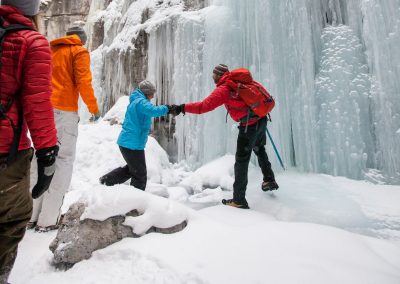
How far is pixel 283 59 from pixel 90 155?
12.7 feet

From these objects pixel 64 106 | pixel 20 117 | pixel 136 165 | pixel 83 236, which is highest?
pixel 64 106

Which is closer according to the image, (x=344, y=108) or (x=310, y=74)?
(x=344, y=108)

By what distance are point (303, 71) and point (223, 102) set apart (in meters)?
2.78

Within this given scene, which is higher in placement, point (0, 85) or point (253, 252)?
point (0, 85)

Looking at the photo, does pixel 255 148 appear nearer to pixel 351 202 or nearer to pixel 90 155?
pixel 351 202

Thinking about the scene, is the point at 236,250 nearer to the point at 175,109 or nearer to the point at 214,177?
the point at 175,109

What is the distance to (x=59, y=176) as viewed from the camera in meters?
2.85

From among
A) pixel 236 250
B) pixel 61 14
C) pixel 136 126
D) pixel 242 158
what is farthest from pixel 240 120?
pixel 61 14

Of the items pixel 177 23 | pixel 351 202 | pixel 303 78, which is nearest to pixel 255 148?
pixel 351 202

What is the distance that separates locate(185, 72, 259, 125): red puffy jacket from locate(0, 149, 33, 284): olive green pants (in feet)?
6.06

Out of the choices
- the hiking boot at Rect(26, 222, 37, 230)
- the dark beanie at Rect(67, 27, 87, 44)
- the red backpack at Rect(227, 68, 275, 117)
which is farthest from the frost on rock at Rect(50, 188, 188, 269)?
the dark beanie at Rect(67, 27, 87, 44)

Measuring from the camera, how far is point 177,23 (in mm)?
7250

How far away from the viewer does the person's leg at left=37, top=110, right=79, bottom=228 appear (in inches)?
110

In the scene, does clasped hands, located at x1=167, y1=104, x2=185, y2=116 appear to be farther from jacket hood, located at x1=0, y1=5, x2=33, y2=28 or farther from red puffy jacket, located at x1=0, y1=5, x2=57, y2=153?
jacket hood, located at x1=0, y1=5, x2=33, y2=28
